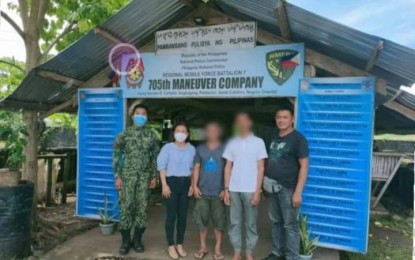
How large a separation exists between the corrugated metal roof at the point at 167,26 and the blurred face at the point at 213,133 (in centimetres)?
146

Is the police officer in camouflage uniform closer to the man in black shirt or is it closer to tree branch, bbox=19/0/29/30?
the man in black shirt

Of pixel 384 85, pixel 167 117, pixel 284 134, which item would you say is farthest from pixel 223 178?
pixel 167 117

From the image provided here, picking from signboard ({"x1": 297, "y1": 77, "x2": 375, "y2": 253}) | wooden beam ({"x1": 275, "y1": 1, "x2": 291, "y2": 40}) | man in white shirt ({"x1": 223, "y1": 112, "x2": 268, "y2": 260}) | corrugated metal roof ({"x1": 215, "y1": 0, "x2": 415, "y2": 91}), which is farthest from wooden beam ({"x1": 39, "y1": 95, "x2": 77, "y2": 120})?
signboard ({"x1": 297, "y1": 77, "x2": 375, "y2": 253})

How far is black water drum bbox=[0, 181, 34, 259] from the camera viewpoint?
14.1 ft

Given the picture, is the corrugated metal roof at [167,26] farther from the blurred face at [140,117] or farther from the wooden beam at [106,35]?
the blurred face at [140,117]

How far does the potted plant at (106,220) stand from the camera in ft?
17.5

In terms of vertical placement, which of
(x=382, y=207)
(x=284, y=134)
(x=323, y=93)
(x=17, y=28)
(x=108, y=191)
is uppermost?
(x=17, y=28)

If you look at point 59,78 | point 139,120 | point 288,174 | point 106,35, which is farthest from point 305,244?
point 59,78

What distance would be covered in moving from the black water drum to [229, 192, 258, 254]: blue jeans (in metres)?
2.60

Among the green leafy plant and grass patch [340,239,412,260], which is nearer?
grass patch [340,239,412,260]

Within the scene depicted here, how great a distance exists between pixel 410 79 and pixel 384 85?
326mm

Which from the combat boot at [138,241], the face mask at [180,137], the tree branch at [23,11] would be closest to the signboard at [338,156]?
the face mask at [180,137]

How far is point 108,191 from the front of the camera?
223 inches

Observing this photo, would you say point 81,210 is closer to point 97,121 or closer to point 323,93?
point 97,121
